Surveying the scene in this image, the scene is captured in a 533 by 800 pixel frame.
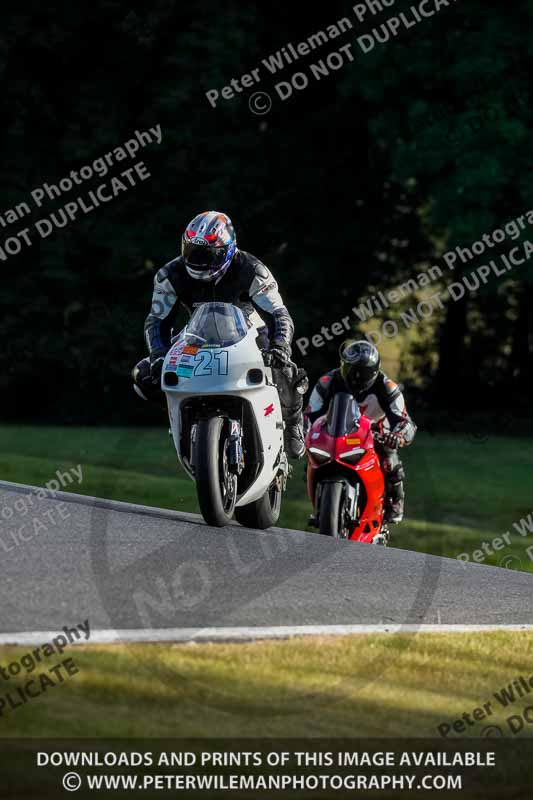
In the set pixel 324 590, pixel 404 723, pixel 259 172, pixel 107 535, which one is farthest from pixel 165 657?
pixel 259 172

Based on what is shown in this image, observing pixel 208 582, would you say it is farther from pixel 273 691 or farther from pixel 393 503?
pixel 393 503

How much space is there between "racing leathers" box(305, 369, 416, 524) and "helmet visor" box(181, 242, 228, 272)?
90.1 inches

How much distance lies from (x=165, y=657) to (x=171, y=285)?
3.84 meters

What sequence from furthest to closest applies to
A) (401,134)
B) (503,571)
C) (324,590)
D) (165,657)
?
(401,134), (503,571), (324,590), (165,657)

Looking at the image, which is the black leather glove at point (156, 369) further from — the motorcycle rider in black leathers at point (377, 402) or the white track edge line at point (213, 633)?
the white track edge line at point (213, 633)

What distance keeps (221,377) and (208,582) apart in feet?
4.89

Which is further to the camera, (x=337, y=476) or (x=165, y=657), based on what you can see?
(x=337, y=476)

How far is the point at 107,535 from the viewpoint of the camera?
8922 millimetres

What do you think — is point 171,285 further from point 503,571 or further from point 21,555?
point 503,571

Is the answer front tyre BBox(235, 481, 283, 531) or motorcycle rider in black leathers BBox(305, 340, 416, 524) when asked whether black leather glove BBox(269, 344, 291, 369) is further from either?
motorcycle rider in black leathers BBox(305, 340, 416, 524)

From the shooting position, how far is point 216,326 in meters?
8.84

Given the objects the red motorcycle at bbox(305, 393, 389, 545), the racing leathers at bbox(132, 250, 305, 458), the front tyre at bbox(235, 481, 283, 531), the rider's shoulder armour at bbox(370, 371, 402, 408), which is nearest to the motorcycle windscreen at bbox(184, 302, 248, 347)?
the racing leathers at bbox(132, 250, 305, 458)

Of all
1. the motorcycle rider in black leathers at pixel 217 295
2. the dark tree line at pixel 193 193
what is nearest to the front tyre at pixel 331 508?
the motorcycle rider in black leathers at pixel 217 295

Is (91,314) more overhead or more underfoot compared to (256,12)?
more underfoot
